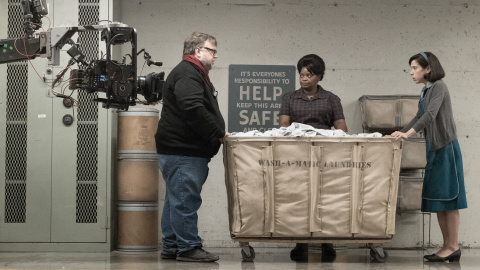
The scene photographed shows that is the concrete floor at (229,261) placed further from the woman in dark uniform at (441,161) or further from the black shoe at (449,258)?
the woman in dark uniform at (441,161)

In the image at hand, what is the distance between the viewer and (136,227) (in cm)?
631

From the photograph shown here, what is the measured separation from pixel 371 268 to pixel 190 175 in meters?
1.53

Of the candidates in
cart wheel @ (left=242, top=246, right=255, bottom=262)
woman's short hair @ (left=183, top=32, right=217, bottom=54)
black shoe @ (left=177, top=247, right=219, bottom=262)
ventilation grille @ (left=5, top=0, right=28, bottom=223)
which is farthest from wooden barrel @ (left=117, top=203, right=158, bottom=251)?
woman's short hair @ (left=183, top=32, right=217, bottom=54)

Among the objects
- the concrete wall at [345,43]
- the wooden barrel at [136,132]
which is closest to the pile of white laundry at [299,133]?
the wooden barrel at [136,132]

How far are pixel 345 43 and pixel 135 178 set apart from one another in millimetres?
2518

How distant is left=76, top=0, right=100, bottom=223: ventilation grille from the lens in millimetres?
6281

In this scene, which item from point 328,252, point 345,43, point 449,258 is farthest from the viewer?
point 345,43

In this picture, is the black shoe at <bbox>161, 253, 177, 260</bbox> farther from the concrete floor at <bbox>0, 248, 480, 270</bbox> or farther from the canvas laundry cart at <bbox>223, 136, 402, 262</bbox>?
the canvas laundry cart at <bbox>223, 136, 402, 262</bbox>

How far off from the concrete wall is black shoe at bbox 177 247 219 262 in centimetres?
147

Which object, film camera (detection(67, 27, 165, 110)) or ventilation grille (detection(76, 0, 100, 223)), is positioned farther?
ventilation grille (detection(76, 0, 100, 223))

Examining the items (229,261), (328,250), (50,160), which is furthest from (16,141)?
(328,250)

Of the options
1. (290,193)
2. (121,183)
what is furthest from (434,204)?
(121,183)

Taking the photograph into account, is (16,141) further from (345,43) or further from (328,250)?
(345,43)

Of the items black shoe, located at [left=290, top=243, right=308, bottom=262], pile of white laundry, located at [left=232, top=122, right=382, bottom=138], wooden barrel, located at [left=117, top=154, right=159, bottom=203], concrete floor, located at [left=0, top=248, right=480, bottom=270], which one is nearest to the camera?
concrete floor, located at [left=0, top=248, right=480, bottom=270]
